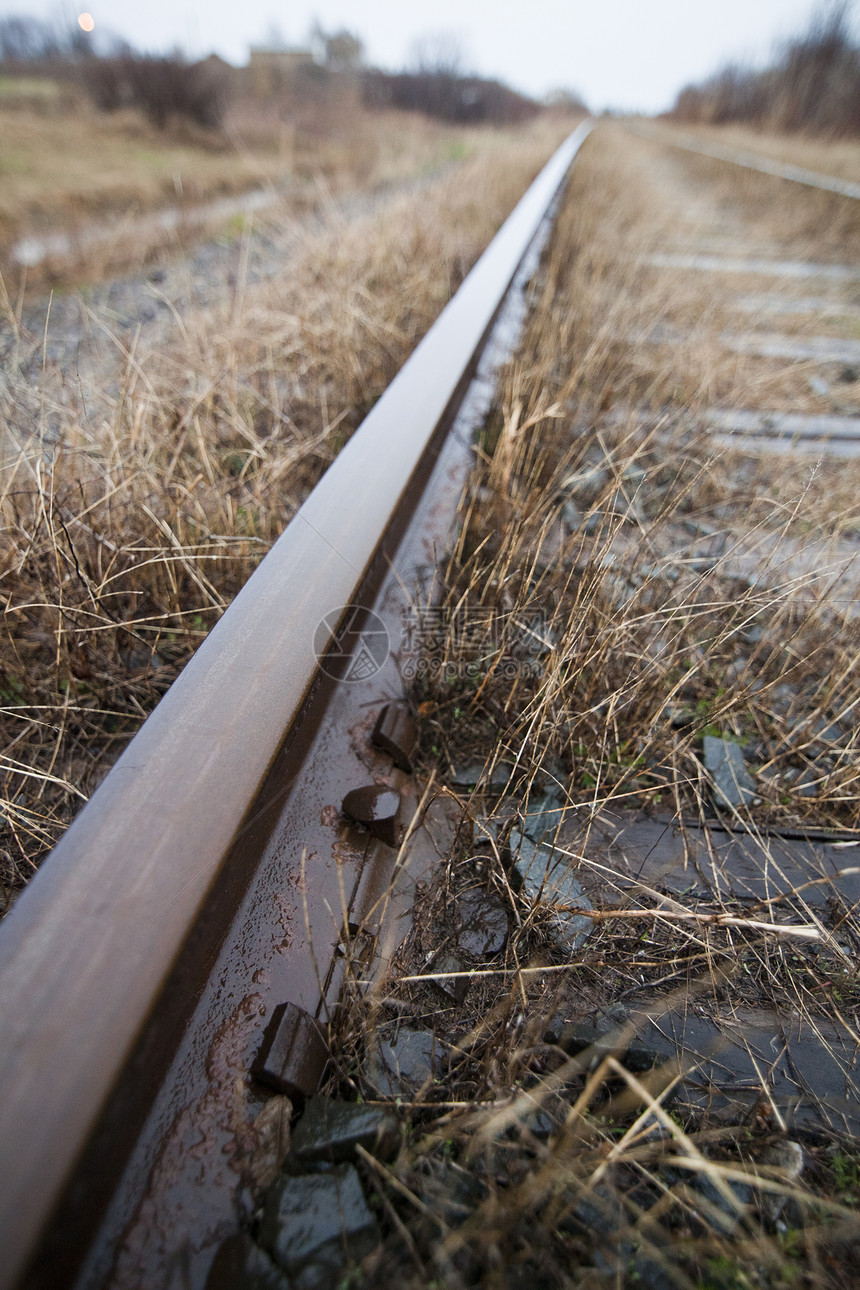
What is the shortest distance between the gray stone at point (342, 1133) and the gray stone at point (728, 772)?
85cm

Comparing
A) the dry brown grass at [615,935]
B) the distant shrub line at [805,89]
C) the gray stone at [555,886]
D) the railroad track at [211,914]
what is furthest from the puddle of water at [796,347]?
the distant shrub line at [805,89]

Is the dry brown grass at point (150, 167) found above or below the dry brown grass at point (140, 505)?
above

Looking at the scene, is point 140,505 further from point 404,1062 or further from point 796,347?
point 796,347

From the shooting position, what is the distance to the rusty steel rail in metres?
0.55

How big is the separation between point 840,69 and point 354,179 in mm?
21143

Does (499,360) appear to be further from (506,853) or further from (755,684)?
(506,853)

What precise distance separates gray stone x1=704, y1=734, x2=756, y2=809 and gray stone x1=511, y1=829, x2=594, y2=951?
1.30ft

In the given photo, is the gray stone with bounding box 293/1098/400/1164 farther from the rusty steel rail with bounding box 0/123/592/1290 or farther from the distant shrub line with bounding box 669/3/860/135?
the distant shrub line with bounding box 669/3/860/135

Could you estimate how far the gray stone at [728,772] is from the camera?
1.30 metres

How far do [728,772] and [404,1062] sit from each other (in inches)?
33.5

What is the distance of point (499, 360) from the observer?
2561 mm

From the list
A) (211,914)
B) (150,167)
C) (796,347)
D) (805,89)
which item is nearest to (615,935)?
(211,914)

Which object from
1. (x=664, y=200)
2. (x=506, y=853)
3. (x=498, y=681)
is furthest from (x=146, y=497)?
(x=664, y=200)

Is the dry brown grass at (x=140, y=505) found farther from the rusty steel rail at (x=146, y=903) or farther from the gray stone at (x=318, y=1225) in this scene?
the gray stone at (x=318, y=1225)
